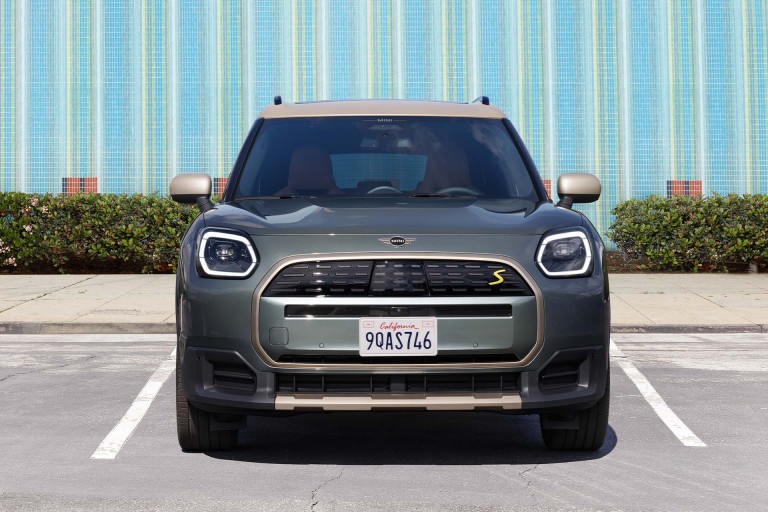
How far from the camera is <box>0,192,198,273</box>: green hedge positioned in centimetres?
1741

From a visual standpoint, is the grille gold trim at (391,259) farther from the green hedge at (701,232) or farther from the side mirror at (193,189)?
the green hedge at (701,232)

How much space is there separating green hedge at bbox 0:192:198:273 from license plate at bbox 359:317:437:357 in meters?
12.2

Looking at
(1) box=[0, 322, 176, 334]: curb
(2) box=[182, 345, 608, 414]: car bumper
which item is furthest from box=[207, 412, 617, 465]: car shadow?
(1) box=[0, 322, 176, 334]: curb

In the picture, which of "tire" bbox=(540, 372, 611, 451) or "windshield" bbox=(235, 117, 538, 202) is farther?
"windshield" bbox=(235, 117, 538, 202)

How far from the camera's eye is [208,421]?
20.0ft

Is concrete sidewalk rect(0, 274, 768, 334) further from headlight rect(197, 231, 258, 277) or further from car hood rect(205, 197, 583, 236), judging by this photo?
A: headlight rect(197, 231, 258, 277)

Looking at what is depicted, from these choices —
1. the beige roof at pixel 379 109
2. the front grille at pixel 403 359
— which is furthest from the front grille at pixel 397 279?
the beige roof at pixel 379 109

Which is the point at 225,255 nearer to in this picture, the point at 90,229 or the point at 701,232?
the point at 90,229

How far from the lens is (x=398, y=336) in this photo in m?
5.46

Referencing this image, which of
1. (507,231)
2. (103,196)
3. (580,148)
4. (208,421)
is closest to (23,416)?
(208,421)

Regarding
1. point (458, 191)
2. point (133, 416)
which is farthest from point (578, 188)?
point (133, 416)

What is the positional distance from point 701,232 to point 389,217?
40.2ft

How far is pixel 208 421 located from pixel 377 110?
7.48 feet

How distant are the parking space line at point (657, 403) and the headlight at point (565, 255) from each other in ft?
4.92
